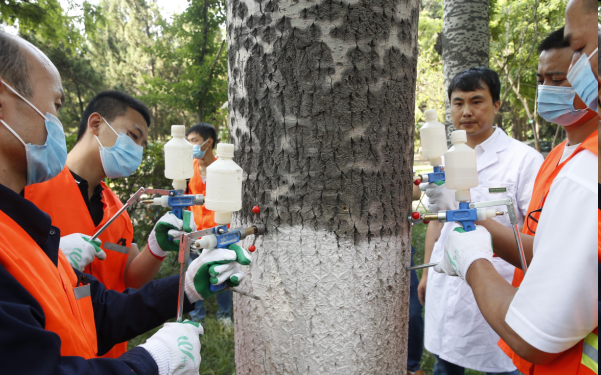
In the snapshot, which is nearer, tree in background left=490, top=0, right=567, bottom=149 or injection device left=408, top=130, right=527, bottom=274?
injection device left=408, top=130, right=527, bottom=274

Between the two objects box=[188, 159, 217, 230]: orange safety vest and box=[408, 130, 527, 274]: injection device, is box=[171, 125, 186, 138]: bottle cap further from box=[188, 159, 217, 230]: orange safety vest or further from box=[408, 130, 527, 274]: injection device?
box=[188, 159, 217, 230]: orange safety vest

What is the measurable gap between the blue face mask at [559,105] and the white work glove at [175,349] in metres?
1.71

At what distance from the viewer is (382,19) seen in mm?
1077

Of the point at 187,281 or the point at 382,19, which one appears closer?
the point at 382,19

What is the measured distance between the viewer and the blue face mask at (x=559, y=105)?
1.51m

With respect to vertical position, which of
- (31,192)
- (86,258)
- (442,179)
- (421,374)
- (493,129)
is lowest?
(421,374)

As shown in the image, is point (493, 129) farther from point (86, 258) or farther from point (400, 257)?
point (86, 258)

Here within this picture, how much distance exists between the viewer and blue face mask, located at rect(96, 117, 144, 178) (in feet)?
7.79

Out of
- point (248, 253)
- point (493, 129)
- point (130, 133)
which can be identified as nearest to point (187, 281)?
point (248, 253)

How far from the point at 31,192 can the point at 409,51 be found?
2246 mm

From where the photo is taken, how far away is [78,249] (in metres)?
1.96

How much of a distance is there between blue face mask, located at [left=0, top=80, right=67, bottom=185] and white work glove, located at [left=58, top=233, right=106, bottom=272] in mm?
687

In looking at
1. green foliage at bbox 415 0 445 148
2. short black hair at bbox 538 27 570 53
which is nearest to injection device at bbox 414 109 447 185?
short black hair at bbox 538 27 570 53

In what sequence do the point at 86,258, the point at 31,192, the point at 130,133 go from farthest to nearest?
the point at 130,133
the point at 31,192
the point at 86,258
